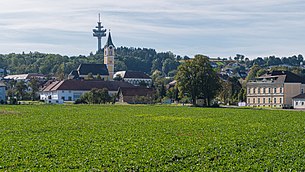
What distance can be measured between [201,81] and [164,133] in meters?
59.3

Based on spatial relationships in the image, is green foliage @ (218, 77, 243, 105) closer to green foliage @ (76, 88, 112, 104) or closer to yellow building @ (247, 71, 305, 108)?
yellow building @ (247, 71, 305, 108)

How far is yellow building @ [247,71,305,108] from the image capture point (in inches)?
3986

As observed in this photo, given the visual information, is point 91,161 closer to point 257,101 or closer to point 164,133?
point 164,133

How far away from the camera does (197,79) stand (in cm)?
9156

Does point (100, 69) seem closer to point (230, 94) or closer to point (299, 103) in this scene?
point (230, 94)

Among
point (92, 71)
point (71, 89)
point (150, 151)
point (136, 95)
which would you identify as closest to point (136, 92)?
point (136, 95)

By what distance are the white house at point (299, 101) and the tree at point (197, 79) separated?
581 inches

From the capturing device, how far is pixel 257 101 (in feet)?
351

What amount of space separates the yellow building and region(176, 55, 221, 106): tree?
→ 15.5 m

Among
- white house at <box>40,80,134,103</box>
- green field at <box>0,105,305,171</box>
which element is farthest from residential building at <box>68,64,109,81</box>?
green field at <box>0,105,305,171</box>

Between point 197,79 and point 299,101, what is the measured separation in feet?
63.6

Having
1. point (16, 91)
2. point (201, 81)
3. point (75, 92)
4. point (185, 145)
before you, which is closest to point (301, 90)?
point (201, 81)

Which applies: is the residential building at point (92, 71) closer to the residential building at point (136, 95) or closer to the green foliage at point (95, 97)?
the residential building at point (136, 95)

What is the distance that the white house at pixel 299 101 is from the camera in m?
93.2
